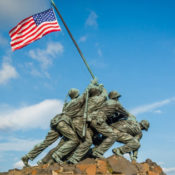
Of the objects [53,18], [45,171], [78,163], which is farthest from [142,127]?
[53,18]

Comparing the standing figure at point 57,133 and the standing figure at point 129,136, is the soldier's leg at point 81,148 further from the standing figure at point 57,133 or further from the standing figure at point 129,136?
the standing figure at point 129,136

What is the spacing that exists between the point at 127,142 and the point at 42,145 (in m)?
3.51

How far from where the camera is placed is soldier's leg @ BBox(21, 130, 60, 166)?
12.8 metres

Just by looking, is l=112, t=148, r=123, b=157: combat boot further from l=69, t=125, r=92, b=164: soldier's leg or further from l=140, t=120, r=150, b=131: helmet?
l=140, t=120, r=150, b=131: helmet

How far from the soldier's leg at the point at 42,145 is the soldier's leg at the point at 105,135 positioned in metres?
1.70

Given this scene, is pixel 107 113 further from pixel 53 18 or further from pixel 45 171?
pixel 53 18

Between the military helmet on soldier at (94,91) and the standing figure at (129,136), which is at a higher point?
the military helmet on soldier at (94,91)

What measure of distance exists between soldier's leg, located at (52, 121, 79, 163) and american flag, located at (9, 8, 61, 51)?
13.4 ft

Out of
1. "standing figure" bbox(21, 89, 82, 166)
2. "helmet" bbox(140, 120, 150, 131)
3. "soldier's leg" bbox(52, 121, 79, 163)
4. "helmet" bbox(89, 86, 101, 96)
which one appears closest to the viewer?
"soldier's leg" bbox(52, 121, 79, 163)

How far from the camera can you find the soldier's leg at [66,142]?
12219 millimetres

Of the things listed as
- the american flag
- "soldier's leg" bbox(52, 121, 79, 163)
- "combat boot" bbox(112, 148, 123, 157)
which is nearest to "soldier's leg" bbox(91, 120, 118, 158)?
"combat boot" bbox(112, 148, 123, 157)

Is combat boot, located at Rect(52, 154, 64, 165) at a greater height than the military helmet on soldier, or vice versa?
the military helmet on soldier

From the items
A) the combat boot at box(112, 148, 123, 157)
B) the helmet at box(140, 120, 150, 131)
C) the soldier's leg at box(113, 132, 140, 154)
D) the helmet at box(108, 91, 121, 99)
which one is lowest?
the combat boot at box(112, 148, 123, 157)

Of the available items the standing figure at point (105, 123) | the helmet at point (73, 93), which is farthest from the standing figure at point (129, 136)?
the helmet at point (73, 93)
